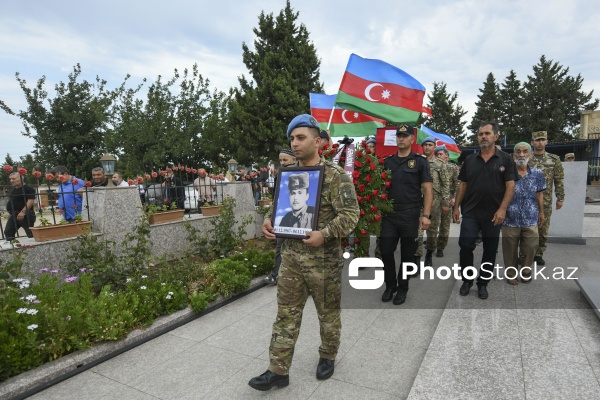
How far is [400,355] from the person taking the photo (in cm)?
311

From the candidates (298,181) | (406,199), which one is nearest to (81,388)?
(298,181)

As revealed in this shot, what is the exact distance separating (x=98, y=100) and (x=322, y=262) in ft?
63.3

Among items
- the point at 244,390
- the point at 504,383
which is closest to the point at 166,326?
the point at 244,390

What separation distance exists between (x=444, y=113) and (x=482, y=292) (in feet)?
139

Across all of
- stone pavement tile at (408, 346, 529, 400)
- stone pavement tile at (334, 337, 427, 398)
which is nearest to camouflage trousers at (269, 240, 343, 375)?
stone pavement tile at (334, 337, 427, 398)

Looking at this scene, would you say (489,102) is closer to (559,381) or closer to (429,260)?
(429,260)

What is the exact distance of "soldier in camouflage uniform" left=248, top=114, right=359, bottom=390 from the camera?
253 centimetres

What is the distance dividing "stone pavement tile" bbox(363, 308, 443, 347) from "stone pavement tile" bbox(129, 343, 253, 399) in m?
1.38

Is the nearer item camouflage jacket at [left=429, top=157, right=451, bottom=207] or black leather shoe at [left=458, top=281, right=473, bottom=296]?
black leather shoe at [left=458, top=281, right=473, bottom=296]

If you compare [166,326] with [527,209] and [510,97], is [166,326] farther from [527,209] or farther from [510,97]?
[510,97]

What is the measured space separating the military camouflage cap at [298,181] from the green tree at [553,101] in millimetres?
46715

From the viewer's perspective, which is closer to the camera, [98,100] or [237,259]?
[237,259]

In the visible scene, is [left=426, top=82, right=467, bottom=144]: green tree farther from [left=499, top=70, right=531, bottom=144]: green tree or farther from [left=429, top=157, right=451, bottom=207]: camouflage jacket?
[left=429, top=157, right=451, bottom=207]: camouflage jacket

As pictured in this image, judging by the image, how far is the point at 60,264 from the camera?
470 cm
